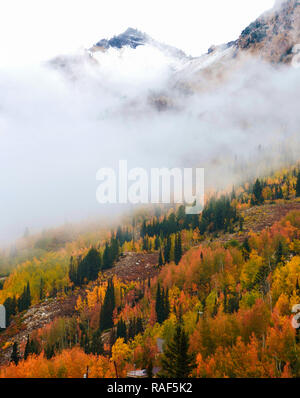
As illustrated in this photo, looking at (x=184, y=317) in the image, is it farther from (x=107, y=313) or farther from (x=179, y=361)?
(x=107, y=313)

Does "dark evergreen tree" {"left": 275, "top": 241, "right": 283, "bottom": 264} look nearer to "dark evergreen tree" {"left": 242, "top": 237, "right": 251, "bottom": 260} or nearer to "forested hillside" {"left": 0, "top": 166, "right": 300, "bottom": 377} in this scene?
"forested hillside" {"left": 0, "top": 166, "right": 300, "bottom": 377}

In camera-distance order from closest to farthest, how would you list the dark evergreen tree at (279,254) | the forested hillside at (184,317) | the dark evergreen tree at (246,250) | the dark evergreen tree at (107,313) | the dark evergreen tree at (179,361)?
the dark evergreen tree at (179,361)
the forested hillside at (184,317)
the dark evergreen tree at (279,254)
the dark evergreen tree at (107,313)
the dark evergreen tree at (246,250)

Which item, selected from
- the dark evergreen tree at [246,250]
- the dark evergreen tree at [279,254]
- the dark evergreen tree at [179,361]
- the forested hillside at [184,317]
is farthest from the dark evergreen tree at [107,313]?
the dark evergreen tree at [179,361]

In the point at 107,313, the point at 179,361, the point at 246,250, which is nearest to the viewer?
the point at 179,361

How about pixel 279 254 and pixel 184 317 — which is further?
pixel 279 254

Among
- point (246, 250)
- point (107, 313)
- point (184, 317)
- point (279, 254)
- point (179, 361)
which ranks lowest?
point (107, 313)

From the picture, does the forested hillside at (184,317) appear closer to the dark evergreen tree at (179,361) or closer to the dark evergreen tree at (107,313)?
the dark evergreen tree at (179,361)

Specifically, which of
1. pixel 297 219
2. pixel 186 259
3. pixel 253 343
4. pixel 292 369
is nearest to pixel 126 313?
pixel 186 259

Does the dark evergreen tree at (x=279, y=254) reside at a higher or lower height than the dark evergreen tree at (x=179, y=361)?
higher

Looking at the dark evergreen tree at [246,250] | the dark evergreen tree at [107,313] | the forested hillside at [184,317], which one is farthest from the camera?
the dark evergreen tree at [246,250]

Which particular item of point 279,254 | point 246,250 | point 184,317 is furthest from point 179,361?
point 246,250

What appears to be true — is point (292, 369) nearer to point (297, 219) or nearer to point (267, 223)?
point (297, 219)

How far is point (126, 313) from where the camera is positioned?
12181 centimetres
